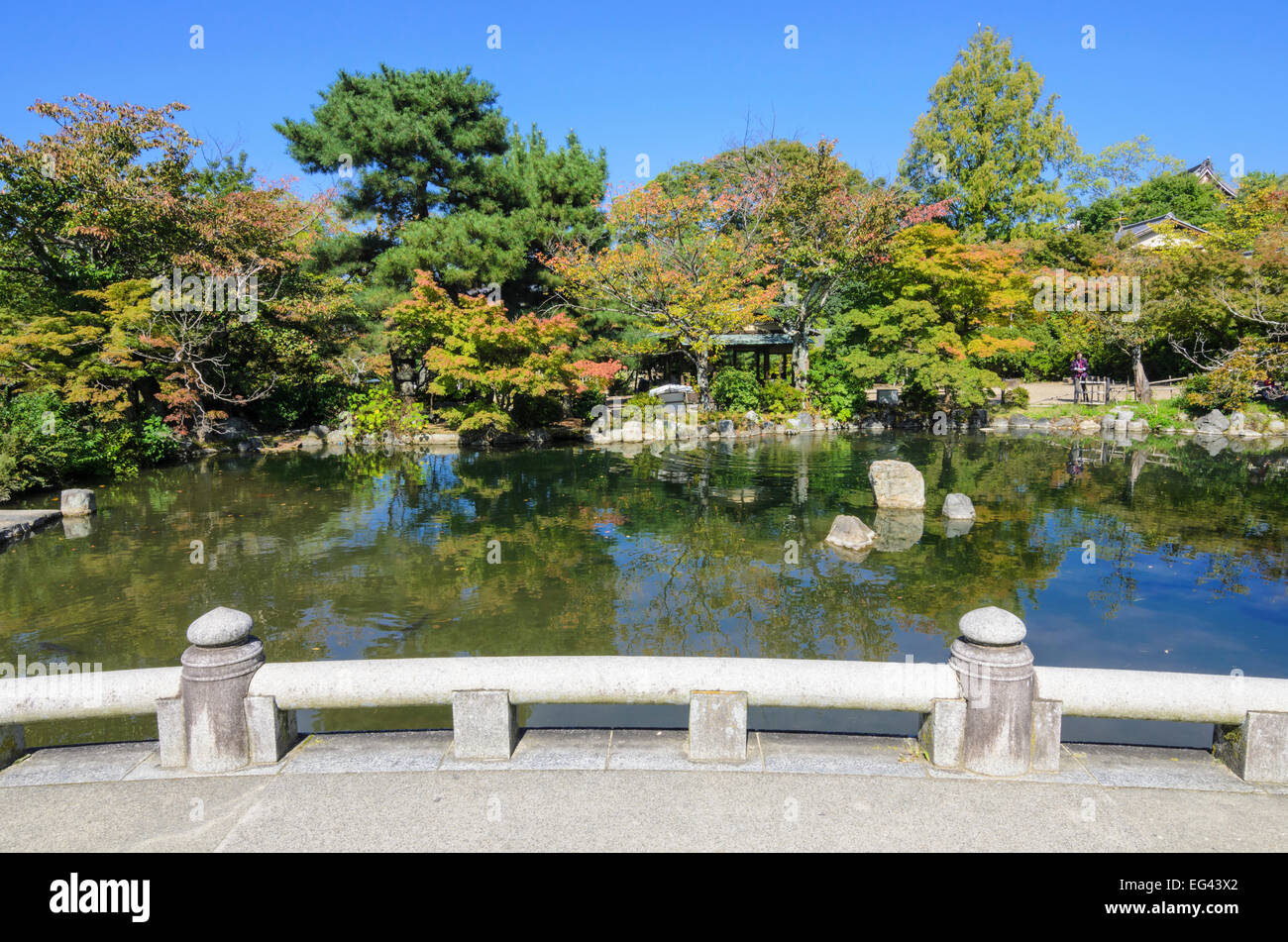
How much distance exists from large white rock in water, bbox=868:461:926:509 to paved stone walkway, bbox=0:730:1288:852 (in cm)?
961

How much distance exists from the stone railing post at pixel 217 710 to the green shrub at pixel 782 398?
2375 cm

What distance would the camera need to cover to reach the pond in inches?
306

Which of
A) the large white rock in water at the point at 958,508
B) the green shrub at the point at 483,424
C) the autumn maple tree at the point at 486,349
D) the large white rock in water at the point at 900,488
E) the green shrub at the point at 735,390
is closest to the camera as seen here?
the large white rock in water at the point at 958,508

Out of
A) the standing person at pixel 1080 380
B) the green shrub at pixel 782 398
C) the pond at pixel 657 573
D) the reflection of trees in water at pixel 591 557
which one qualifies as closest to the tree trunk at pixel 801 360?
the green shrub at pixel 782 398

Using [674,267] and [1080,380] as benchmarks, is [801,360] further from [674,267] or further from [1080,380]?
[1080,380]

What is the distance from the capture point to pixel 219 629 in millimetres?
4184

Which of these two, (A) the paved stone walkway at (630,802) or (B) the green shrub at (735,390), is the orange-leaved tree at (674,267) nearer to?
(B) the green shrub at (735,390)

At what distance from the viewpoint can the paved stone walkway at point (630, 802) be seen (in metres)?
3.54

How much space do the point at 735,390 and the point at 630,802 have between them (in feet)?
78.9

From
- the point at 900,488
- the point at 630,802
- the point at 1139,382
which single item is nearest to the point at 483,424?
the point at 900,488

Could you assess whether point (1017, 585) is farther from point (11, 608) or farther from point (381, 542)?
point (11, 608)

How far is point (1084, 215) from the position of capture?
3675 centimetres

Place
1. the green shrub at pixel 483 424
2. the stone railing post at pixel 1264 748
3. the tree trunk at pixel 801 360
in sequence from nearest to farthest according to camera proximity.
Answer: the stone railing post at pixel 1264 748, the green shrub at pixel 483 424, the tree trunk at pixel 801 360

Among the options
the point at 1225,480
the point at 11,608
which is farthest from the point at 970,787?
the point at 1225,480
